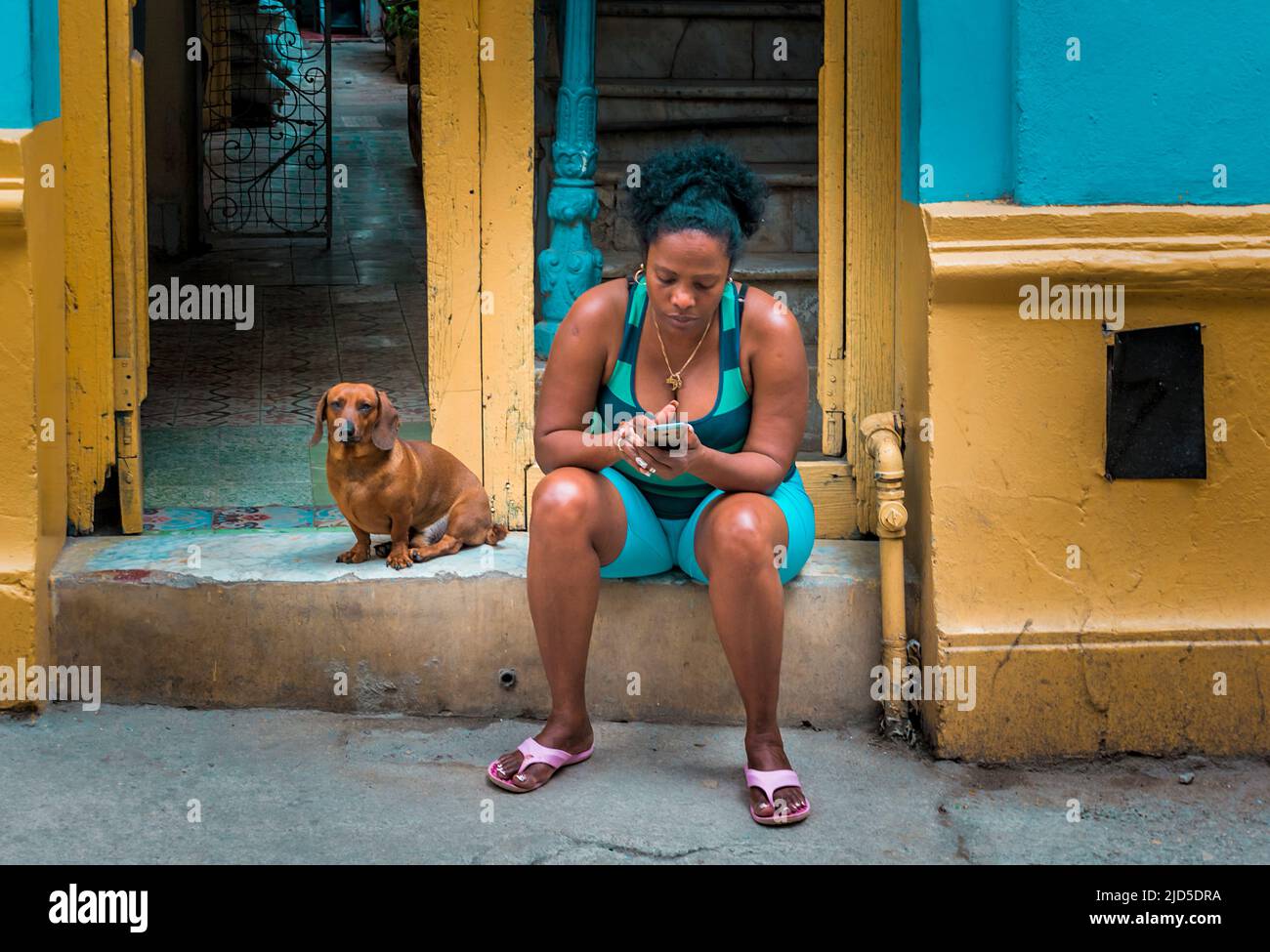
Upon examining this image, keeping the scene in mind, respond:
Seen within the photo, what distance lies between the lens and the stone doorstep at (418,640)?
14.3ft

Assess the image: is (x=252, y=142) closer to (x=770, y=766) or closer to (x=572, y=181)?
(x=572, y=181)

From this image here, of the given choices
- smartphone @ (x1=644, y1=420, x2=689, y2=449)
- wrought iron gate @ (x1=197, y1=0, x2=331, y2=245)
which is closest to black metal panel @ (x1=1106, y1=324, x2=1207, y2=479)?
smartphone @ (x1=644, y1=420, x2=689, y2=449)

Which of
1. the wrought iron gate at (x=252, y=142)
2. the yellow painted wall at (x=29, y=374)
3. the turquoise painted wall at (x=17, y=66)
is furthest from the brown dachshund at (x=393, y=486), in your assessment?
the wrought iron gate at (x=252, y=142)

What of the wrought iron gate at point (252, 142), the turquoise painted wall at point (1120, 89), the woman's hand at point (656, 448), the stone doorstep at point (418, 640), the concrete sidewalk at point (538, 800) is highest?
the wrought iron gate at point (252, 142)

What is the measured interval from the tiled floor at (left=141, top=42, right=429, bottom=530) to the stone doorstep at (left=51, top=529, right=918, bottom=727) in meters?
0.52

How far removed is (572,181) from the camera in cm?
483

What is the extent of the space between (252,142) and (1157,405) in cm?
832

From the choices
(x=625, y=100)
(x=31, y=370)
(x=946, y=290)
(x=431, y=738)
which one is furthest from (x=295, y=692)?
(x=625, y=100)

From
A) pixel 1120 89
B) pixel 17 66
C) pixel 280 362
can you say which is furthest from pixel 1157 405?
pixel 280 362

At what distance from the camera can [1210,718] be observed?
13.8 feet

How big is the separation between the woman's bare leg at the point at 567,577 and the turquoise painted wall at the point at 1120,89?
52.4 inches

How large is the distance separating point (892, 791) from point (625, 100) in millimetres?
3984

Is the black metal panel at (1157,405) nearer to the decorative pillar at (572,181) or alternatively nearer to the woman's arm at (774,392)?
the woman's arm at (774,392)

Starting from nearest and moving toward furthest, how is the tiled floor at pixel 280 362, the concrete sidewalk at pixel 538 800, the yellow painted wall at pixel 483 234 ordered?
the concrete sidewalk at pixel 538 800 < the yellow painted wall at pixel 483 234 < the tiled floor at pixel 280 362
